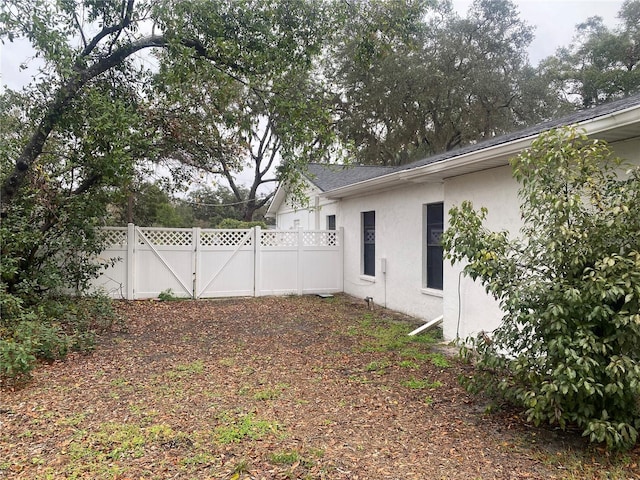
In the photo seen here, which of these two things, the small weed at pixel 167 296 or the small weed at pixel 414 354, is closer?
the small weed at pixel 414 354

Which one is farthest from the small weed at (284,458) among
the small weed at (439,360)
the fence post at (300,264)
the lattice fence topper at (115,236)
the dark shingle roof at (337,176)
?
the dark shingle roof at (337,176)

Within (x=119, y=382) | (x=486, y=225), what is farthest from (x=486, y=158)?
(x=119, y=382)

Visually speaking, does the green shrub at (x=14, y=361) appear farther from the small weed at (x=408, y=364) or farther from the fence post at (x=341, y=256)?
the fence post at (x=341, y=256)

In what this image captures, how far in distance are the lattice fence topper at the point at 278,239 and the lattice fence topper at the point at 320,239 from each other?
0.95ft

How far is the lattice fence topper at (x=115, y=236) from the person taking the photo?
31.1 ft

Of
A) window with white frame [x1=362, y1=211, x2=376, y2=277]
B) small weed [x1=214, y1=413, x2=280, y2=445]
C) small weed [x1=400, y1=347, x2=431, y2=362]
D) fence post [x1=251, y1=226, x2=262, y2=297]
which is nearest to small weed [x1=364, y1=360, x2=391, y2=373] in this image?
small weed [x1=400, y1=347, x2=431, y2=362]

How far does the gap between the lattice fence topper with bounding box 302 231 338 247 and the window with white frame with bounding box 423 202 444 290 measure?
4101 mm

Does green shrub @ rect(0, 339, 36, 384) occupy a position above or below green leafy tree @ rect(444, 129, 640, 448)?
below

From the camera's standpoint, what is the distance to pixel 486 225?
5.72m

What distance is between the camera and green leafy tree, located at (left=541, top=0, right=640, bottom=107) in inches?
794

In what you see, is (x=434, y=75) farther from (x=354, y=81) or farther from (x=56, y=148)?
(x=56, y=148)

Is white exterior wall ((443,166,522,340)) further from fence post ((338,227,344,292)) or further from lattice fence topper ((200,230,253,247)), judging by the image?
lattice fence topper ((200,230,253,247))

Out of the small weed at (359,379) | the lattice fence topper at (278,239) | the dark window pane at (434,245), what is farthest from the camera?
the lattice fence topper at (278,239)

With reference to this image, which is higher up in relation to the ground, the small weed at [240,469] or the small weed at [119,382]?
the small weed at [119,382]
